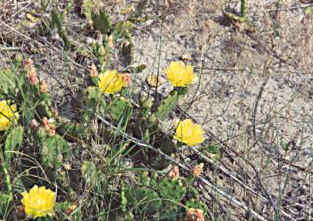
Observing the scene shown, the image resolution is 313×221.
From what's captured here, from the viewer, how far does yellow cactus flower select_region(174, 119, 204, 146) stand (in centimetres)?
169

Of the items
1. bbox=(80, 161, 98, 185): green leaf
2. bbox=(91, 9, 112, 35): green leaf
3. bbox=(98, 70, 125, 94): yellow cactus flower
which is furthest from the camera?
bbox=(91, 9, 112, 35): green leaf

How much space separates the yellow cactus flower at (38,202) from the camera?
144 centimetres

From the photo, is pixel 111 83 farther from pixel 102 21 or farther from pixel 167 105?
pixel 102 21

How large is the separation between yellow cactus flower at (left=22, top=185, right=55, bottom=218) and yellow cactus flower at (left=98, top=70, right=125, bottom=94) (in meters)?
0.48

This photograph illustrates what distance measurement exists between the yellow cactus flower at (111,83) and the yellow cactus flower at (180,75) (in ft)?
0.67

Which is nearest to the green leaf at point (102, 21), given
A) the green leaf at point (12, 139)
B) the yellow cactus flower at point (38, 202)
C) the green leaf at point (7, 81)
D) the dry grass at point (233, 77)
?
the dry grass at point (233, 77)

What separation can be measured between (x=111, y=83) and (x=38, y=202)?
57 centimetres

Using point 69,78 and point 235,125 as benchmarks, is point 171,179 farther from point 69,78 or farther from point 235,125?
point 69,78

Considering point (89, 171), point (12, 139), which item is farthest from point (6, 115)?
point (89, 171)

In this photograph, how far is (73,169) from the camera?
67.2 inches

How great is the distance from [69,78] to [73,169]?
1.73ft

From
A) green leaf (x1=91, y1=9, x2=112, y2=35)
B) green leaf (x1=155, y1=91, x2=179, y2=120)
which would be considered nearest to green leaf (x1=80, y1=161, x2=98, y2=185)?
green leaf (x1=155, y1=91, x2=179, y2=120)

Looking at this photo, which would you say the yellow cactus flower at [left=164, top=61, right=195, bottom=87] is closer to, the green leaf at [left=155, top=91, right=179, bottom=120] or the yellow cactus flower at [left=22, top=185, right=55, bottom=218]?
the green leaf at [left=155, top=91, right=179, bottom=120]

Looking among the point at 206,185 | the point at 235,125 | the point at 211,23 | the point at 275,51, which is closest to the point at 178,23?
the point at 211,23
